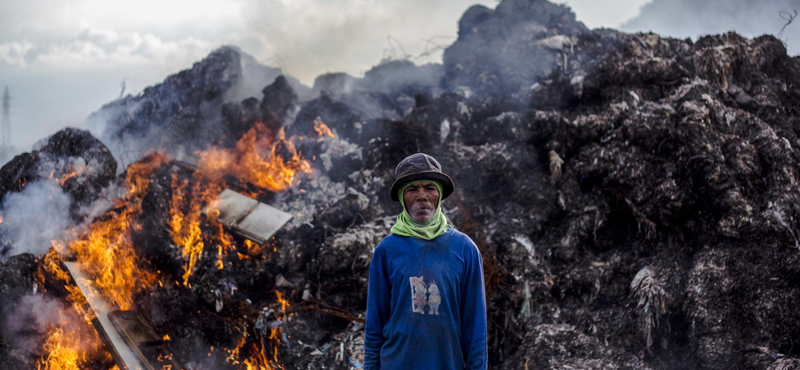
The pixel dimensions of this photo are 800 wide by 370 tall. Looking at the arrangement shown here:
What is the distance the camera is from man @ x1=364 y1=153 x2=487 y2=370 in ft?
7.00

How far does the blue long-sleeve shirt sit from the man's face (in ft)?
0.38

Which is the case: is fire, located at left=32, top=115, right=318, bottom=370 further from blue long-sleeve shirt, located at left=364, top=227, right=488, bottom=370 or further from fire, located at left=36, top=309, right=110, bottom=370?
blue long-sleeve shirt, located at left=364, top=227, right=488, bottom=370

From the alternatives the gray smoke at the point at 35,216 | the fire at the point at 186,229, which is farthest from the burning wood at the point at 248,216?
the gray smoke at the point at 35,216

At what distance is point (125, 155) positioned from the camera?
27.4 ft

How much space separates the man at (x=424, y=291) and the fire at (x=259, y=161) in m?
5.03

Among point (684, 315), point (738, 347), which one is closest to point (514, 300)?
point (684, 315)

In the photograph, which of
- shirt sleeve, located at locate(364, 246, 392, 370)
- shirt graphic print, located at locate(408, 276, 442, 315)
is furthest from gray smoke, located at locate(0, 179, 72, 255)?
shirt graphic print, located at locate(408, 276, 442, 315)

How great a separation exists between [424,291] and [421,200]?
0.43m

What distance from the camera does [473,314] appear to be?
7.23 feet

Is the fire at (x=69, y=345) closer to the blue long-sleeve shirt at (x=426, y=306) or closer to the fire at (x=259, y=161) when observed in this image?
the fire at (x=259, y=161)

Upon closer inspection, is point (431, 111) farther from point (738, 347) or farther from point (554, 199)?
point (738, 347)

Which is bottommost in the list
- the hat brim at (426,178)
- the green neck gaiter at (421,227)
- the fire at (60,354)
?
the fire at (60,354)

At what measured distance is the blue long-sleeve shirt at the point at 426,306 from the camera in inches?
83.9

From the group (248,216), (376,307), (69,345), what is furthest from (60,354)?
(376,307)
